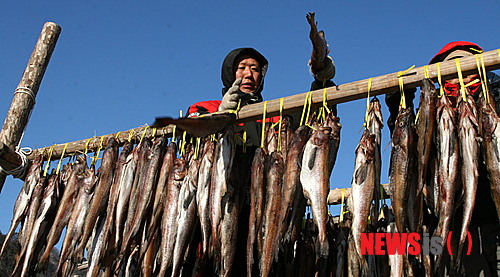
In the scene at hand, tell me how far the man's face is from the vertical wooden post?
2.66m

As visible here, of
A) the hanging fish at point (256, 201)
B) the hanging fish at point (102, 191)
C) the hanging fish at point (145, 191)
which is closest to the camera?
the hanging fish at point (256, 201)

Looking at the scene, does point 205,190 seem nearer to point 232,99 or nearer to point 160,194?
point 160,194

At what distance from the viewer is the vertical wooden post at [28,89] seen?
20.0ft

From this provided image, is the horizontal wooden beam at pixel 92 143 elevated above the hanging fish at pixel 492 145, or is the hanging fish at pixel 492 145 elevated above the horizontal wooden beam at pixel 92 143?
the horizontal wooden beam at pixel 92 143

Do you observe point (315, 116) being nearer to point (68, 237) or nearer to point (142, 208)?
point (142, 208)

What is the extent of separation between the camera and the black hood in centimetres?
574

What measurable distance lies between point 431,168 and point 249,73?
2.65 meters

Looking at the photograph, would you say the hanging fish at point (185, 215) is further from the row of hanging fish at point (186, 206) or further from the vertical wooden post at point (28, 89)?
the vertical wooden post at point (28, 89)

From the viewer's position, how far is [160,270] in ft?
13.6

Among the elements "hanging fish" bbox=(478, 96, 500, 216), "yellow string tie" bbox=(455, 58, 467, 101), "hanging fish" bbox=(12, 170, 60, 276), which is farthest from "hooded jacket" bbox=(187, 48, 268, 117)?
"hanging fish" bbox=(478, 96, 500, 216)

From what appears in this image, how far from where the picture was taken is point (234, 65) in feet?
19.0

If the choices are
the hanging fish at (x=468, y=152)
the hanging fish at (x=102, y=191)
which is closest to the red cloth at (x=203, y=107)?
the hanging fish at (x=102, y=191)

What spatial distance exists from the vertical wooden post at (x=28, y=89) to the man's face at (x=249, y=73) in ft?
8.74

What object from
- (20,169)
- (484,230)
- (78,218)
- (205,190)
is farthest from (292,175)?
(20,169)
